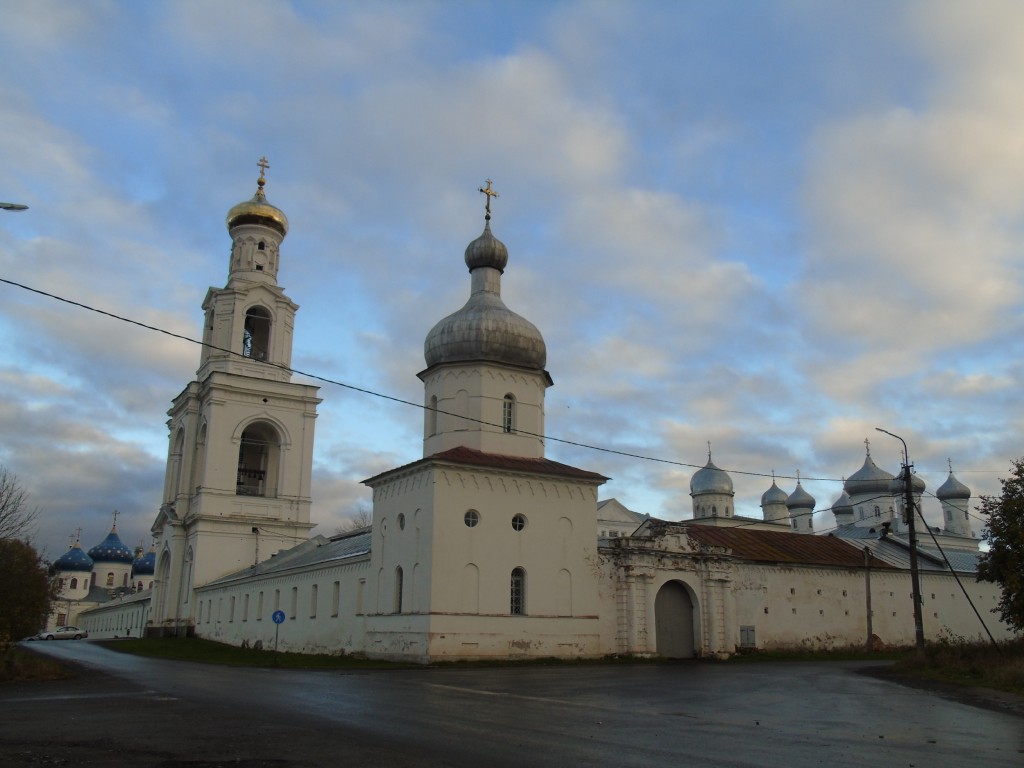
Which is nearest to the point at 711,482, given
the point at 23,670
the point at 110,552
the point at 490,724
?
the point at 23,670

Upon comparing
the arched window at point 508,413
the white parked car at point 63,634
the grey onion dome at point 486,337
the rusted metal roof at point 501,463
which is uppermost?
the grey onion dome at point 486,337

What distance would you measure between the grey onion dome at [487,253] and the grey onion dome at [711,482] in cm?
4179

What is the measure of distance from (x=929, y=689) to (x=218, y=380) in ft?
137

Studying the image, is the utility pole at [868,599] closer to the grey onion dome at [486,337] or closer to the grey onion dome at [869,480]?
the grey onion dome at [486,337]

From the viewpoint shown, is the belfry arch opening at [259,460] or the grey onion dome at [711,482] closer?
the belfry arch opening at [259,460]

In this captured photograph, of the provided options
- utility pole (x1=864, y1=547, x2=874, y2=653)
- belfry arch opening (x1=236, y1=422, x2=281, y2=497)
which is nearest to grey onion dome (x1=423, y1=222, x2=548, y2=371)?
utility pole (x1=864, y1=547, x2=874, y2=653)

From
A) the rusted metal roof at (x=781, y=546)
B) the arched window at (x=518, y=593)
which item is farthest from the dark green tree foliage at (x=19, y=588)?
the rusted metal roof at (x=781, y=546)

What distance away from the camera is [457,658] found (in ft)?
91.2

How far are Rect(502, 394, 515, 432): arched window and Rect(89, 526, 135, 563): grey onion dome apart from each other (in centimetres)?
10182

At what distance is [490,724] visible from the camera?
1189 centimetres

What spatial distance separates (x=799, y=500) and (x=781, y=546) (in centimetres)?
4316

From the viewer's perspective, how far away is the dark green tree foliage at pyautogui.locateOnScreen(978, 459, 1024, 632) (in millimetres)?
25078

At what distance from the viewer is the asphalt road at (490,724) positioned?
30.8ft

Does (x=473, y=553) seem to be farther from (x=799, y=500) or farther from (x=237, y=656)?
(x=799, y=500)
